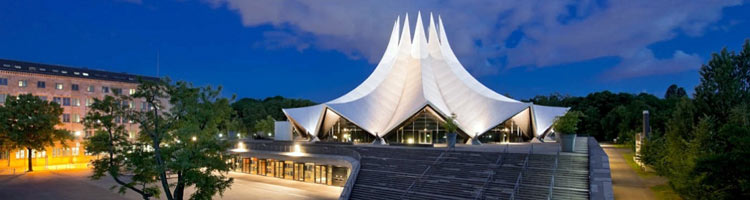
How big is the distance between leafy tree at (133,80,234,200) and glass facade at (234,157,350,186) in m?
7.44

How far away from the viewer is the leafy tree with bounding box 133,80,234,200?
47.0 ft

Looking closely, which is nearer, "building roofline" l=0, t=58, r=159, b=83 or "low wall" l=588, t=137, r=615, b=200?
"low wall" l=588, t=137, r=615, b=200

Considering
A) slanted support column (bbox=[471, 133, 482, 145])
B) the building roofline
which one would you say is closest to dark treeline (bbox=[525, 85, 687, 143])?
slanted support column (bbox=[471, 133, 482, 145])

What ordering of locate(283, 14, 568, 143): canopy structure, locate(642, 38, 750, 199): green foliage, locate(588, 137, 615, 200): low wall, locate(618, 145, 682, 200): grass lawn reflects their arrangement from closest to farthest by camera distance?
locate(642, 38, 750, 199): green foliage → locate(588, 137, 615, 200): low wall → locate(618, 145, 682, 200): grass lawn → locate(283, 14, 568, 143): canopy structure

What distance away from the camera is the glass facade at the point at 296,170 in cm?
2517

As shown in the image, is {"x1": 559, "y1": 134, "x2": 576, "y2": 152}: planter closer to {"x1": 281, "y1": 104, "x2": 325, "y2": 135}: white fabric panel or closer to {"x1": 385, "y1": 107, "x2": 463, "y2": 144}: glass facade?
{"x1": 385, "y1": 107, "x2": 463, "y2": 144}: glass facade

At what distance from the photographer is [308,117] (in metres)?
38.2

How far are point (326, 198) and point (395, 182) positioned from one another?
3.55m

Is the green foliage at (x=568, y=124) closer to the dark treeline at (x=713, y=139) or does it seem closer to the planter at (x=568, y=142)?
the planter at (x=568, y=142)

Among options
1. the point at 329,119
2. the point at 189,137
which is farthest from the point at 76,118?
the point at 189,137

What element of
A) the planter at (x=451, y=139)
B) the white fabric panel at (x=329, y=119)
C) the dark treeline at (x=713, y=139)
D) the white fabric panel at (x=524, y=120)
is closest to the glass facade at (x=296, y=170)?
the planter at (x=451, y=139)

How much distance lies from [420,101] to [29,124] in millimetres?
28842

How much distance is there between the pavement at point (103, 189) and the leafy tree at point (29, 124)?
3.38 m

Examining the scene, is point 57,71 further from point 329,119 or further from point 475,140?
point 475,140
